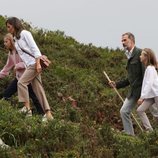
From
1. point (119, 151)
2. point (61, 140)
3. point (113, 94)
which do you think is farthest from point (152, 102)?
point (113, 94)

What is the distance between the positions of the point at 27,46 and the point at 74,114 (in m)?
2.03

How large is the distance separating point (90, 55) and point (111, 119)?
20.4 ft

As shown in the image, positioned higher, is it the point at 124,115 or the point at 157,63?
the point at 157,63

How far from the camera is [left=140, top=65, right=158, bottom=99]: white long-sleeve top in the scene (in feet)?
41.3

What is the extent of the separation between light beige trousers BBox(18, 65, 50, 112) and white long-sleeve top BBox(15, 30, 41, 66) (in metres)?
0.15

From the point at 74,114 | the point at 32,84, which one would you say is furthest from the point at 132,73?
the point at 32,84

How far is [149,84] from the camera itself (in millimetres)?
12586

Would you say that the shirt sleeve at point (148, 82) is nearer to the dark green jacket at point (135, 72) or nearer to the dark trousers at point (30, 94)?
the dark green jacket at point (135, 72)

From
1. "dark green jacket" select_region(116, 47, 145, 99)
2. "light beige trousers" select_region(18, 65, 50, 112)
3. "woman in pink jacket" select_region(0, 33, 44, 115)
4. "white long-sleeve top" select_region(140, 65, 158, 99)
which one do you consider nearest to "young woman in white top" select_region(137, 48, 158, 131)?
"white long-sleeve top" select_region(140, 65, 158, 99)

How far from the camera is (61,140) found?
9938mm

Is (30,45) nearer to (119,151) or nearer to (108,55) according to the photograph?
(119,151)

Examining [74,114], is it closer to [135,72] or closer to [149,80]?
[135,72]

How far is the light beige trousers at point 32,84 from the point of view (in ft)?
40.3

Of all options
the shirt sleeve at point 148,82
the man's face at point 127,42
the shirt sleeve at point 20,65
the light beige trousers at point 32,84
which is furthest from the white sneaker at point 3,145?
the man's face at point 127,42
